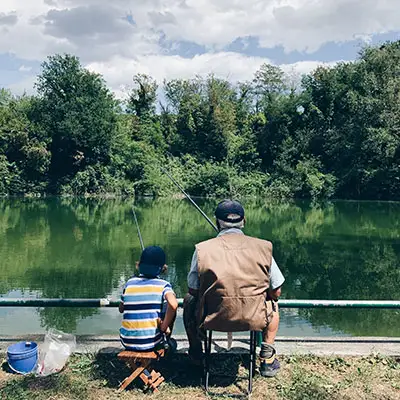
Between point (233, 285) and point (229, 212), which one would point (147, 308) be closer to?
point (233, 285)

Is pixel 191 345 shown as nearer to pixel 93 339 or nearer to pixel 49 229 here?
pixel 93 339

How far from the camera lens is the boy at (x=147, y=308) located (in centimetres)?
288

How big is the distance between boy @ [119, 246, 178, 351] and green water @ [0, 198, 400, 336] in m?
3.12

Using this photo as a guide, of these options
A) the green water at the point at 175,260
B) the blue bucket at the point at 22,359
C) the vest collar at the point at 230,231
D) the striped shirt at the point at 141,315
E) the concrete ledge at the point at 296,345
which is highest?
the vest collar at the point at 230,231

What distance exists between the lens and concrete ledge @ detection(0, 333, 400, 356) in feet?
11.1

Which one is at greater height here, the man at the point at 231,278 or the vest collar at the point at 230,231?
the vest collar at the point at 230,231

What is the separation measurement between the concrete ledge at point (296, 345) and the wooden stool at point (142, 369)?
1.56ft

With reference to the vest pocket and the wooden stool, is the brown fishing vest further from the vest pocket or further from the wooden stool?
the wooden stool

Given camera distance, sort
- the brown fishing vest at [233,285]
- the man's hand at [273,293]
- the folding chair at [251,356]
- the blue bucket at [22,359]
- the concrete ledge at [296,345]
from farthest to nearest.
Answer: the concrete ledge at [296,345]
the blue bucket at [22,359]
the man's hand at [273,293]
the folding chair at [251,356]
the brown fishing vest at [233,285]

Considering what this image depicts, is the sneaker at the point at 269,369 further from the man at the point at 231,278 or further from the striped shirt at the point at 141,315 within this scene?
the striped shirt at the point at 141,315

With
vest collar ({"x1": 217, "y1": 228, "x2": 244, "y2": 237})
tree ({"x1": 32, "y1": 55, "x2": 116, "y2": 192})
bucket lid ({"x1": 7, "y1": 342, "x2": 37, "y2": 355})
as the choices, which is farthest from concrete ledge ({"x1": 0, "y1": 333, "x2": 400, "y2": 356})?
tree ({"x1": 32, "y1": 55, "x2": 116, "y2": 192})

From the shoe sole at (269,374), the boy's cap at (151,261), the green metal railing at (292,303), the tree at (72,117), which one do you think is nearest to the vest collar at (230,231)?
the boy's cap at (151,261)

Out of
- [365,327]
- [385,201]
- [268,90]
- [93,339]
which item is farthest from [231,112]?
[93,339]

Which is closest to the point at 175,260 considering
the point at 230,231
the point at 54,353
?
the point at 54,353
